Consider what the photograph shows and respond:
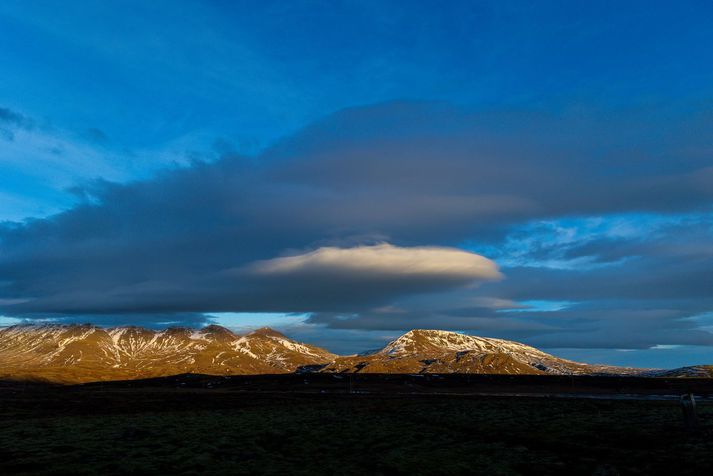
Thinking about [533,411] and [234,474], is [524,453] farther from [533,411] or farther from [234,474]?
[533,411]

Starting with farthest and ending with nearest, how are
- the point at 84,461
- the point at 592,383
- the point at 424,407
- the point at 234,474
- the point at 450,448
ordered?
the point at 592,383, the point at 424,407, the point at 450,448, the point at 84,461, the point at 234,474

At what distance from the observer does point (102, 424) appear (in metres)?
63.5

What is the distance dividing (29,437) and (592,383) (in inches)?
7569

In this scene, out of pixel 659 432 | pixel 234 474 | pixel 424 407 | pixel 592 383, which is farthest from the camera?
pixel 592 383

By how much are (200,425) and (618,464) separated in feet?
151

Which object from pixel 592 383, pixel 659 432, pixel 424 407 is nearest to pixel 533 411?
pixel 424 407

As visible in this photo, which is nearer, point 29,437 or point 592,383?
point 29,437

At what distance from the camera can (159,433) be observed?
52406 millimetres

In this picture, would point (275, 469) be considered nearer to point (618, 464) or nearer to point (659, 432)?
point (618, 464)

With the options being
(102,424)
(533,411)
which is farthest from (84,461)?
(533,411)

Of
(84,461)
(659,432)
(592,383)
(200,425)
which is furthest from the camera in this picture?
(592,383)

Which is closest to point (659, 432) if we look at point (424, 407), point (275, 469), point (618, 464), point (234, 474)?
point (618, 464)

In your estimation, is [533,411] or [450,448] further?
[533,411]

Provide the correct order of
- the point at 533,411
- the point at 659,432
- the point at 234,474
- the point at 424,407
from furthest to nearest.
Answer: the point at 424,407 < the point at 533,411 < the point at 659,432 < the point at 234,474
